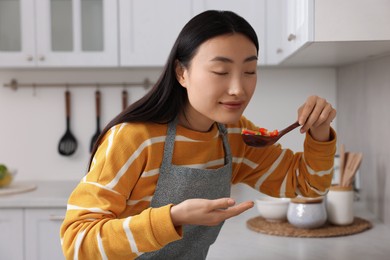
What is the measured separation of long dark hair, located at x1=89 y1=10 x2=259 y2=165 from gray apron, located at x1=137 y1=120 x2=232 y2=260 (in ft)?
0.16

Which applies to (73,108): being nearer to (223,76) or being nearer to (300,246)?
(300,246)

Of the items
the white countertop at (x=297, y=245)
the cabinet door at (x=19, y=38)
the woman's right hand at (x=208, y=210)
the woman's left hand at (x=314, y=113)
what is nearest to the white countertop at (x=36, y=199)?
the cabinet door at (x=19, y=38)

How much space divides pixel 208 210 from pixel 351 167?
49.8 inches

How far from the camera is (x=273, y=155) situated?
157 cm

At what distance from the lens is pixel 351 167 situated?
2174 mm

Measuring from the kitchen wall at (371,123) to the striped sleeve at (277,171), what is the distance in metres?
0.55

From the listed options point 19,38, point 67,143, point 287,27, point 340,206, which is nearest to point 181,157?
point 340,206

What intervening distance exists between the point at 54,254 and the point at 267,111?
1186mm

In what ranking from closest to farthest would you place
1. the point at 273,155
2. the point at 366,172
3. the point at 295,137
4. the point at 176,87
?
the point at 176,87
the point at 273,155
the point at 366,172
the point at 295,137

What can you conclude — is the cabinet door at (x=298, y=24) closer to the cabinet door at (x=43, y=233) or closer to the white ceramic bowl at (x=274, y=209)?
the white ceramic bowl at (x=274, y=209)

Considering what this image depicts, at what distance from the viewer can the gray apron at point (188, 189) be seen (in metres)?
1.32

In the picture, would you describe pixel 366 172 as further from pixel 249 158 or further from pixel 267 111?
pixel 249 158

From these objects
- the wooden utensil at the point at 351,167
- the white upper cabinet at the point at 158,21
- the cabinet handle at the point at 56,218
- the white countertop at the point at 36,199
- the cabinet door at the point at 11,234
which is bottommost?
the cabinet door at the point at 11,234

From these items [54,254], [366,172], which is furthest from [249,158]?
[54,254]
